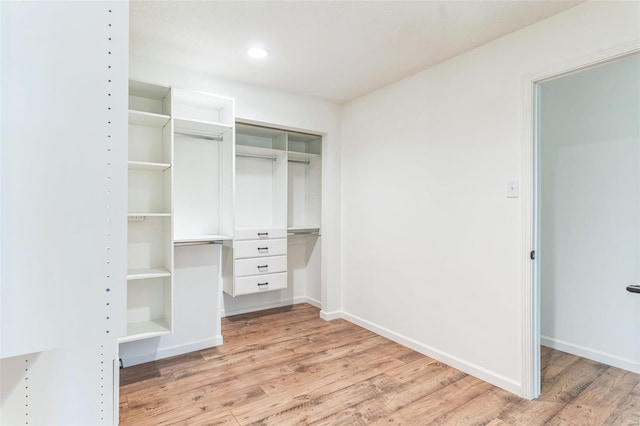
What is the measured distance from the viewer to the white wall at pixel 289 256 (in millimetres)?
2796

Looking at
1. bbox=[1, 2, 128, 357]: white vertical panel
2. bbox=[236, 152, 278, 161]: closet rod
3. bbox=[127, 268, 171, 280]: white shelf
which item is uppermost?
bbox=[236, 152, 278, 161]: closet rod

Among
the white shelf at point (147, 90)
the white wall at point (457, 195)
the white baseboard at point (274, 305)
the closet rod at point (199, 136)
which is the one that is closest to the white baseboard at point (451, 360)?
the white wall at point (457, 195)

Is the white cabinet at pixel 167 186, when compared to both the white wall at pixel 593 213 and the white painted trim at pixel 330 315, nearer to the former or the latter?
the white painted trim at pixel 330 315

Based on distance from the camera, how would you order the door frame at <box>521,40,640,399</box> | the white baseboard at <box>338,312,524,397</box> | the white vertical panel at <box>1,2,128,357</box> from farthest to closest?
the white baseboard at <box>338,312,524,397</box> < the door frame at <box>521,40,640,399</box> < the white vertical panel at <box>1,2,128,357</box>

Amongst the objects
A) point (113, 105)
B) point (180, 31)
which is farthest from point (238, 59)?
point (113, 105)

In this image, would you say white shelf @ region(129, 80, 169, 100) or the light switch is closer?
the light switch

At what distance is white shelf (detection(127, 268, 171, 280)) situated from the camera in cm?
240

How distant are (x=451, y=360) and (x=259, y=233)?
83.1 inches

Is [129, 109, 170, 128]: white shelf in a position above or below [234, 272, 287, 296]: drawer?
above

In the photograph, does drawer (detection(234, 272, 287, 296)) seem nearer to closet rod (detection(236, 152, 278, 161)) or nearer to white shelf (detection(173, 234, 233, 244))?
white shelf (detection(173, 234, 233, 244))

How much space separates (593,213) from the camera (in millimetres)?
2762

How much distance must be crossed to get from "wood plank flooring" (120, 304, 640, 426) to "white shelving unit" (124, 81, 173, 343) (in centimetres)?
42

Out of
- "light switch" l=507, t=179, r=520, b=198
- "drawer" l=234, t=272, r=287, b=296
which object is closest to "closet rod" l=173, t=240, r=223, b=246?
"drawer" l=234, t=272, r=287, b=296

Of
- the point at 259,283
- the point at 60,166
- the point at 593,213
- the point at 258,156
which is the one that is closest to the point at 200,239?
the point at 259,283
